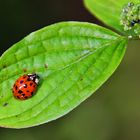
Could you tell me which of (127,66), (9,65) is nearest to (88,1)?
(9,65)

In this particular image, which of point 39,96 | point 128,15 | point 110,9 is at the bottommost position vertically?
point 39,96

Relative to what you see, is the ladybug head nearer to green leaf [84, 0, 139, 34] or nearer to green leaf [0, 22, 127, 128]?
green leaf [0, 22, 127, 128]

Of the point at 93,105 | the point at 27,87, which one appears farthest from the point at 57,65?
the point at 93,105

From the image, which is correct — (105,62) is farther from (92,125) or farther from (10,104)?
(92,125)

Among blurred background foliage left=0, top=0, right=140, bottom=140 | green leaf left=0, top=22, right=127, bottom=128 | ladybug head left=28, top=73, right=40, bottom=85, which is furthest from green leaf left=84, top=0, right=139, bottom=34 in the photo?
blurred background foliage left=0, top=0, right=140, bottom=140

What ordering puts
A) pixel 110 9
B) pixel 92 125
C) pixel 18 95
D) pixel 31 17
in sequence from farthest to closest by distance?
pixel 31 17, pixel 92 125, pixel 110 9, pixel 18 95

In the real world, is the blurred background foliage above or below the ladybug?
above

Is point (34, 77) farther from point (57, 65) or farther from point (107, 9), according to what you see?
point (107, 9)
